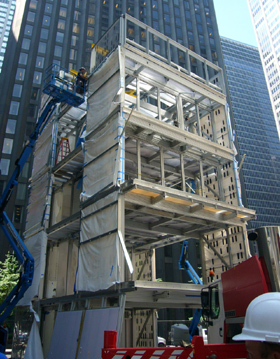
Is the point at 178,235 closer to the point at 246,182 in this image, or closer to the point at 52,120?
the point at 52,120

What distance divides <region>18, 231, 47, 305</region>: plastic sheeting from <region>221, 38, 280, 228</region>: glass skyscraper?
9006cm

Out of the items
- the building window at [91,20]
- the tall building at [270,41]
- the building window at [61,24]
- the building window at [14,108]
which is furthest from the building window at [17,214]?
the tall building at [270,41]

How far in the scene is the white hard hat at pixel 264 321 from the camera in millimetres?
2900

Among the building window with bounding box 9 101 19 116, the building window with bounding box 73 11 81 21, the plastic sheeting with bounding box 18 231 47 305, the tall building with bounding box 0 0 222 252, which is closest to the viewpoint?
the plastic sheeting with bounding box 18 231 47 305

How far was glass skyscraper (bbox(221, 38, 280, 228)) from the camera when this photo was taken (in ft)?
378

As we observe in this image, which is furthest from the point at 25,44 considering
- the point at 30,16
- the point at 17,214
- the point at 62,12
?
the point at 17,214

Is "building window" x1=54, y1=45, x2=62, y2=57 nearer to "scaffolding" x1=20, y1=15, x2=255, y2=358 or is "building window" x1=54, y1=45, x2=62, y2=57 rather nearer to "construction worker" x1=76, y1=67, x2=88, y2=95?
"scaffolding" x1=20, y1=15, x2=255, y2=358

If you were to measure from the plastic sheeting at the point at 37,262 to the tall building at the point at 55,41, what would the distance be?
33.5 m

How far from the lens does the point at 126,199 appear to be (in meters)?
15.3

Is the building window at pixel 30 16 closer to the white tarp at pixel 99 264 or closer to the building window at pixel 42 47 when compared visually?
the building window at pixel 42 47

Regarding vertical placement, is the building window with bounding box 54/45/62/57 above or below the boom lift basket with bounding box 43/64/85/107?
above

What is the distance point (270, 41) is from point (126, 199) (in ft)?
480

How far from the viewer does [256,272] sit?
596 centimetres

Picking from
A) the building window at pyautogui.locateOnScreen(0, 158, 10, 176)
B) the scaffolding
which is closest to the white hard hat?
the scaffolding
